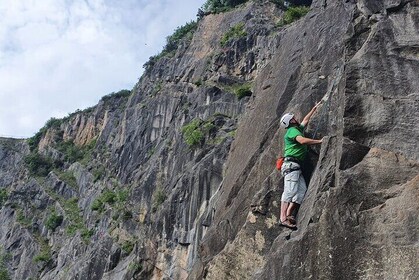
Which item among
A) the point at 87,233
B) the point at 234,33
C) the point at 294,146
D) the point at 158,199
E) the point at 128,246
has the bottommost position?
the point at 128,246

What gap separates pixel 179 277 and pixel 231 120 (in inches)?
455

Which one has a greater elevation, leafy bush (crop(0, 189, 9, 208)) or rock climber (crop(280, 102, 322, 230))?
leafy bush (crop(0, 189, 9, 208))

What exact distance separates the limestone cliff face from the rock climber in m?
0.35

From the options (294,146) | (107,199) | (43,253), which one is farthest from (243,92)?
(43,253)

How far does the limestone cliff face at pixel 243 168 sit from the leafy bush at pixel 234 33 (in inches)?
20.9

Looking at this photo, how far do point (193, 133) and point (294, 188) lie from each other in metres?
25.1

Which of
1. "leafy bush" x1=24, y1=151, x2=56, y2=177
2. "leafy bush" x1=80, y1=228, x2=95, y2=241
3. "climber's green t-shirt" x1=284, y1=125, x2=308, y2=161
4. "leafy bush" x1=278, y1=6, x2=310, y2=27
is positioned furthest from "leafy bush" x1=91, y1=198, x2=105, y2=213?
"climber's green t-shirt" x1=284, y1=125, x2=308, y2=161

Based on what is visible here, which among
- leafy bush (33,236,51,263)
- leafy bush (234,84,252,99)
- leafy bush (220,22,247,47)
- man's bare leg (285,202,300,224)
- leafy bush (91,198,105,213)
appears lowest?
man's bare leg (285,202,300,224)

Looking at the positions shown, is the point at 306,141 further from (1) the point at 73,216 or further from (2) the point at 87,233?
(1) the point at 73,216

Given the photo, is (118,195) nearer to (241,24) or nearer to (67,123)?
(241,24)

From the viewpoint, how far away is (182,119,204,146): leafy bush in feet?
128

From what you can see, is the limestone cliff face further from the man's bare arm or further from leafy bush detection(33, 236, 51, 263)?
the man's bare arm

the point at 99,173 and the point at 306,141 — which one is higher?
the point at 99,173

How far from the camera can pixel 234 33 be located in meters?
52.6
